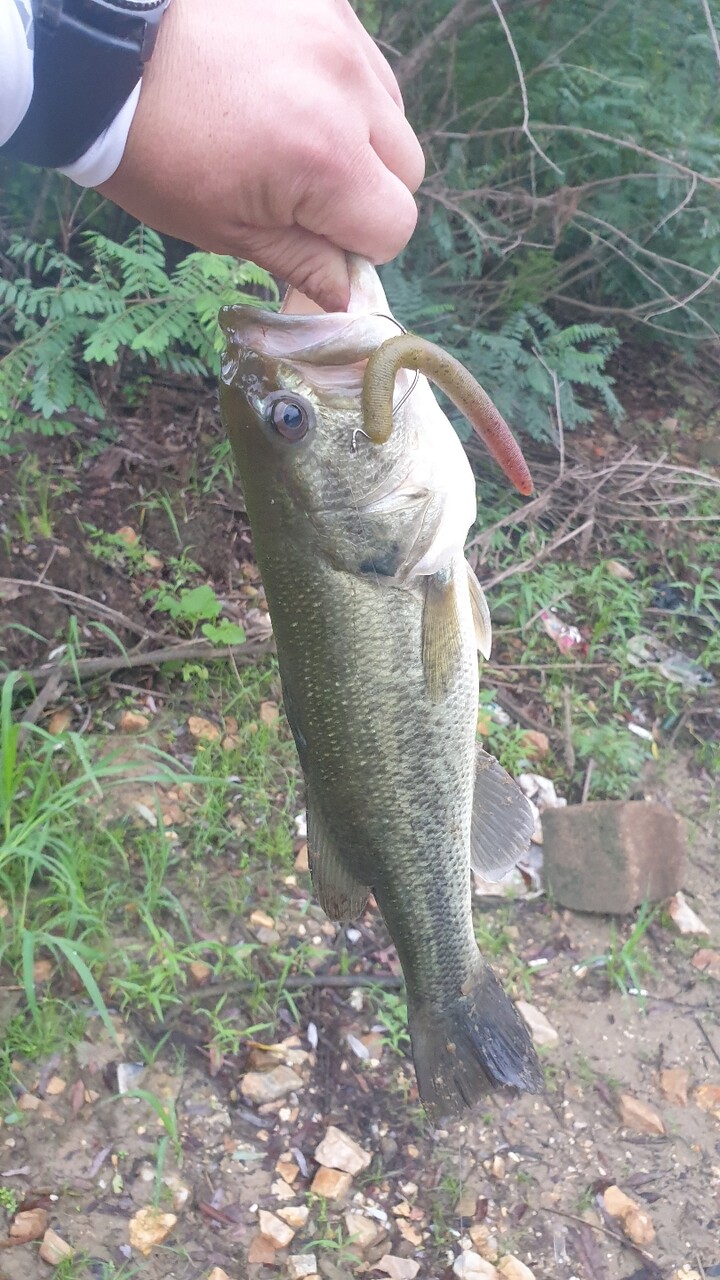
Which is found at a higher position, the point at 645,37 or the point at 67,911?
the point at 645,37

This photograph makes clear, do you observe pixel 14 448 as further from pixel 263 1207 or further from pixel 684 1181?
pixel 684 1181

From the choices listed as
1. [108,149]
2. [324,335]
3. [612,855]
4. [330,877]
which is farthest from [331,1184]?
[108,149]

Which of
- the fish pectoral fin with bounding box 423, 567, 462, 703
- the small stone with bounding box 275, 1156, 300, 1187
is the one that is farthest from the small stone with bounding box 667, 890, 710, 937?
the fish pectoral fin with bounding box 423, 567, 462, 703

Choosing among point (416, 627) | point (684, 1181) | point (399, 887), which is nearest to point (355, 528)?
point (416, 627)

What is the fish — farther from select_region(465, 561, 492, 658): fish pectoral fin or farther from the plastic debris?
the plastic debris

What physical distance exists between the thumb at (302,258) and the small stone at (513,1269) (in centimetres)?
235

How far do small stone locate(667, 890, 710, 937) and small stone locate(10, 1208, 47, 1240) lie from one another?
2201mm

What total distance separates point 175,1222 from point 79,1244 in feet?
0.75

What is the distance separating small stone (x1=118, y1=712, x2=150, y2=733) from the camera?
3.17 m

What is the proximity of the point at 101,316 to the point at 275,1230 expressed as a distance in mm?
3389

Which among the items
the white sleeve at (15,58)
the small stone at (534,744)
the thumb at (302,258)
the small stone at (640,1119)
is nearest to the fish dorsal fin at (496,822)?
the thumb at (302,258)

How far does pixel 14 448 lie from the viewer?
3.73 meters

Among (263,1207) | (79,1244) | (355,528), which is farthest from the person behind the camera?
(263,1207)

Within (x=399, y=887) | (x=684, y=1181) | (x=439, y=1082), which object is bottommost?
(x=684, y=1181)
